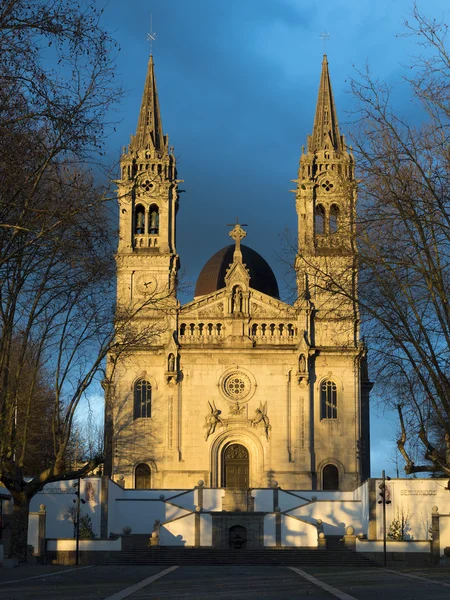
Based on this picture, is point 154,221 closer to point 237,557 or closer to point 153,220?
point 153,220

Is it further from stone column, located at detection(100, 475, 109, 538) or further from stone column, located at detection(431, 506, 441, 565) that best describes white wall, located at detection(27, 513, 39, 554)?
stone column, located at detection(431, 506, 441, 565)

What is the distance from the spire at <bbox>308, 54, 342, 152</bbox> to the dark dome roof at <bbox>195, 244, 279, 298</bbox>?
9.23 meters

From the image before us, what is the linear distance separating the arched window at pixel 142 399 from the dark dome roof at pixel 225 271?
1149cm

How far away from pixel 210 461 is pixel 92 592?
41.9 meters

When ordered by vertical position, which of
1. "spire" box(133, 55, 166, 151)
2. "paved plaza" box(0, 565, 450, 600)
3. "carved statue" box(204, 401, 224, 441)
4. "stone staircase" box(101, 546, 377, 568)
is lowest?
"stone staircase" box(101, 546, 377, 568)

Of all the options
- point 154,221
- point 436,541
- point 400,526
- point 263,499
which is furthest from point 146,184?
point 154,221

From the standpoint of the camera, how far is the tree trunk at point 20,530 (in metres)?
32.5

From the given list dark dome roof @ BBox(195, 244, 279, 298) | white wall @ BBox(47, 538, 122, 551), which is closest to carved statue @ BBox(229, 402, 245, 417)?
dark dome roof @ BBox(195, 244, 279, 298)

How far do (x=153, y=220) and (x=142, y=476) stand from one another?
15578mm

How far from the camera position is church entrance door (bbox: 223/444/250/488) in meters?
60.9

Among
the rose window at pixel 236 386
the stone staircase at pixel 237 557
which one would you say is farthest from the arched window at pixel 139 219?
the stone staircase at pixel 237 557

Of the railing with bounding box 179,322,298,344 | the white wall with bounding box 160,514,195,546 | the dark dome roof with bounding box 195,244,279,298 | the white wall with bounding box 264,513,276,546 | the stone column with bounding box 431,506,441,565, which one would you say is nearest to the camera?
the stone column with bounding box 431,506,441,565

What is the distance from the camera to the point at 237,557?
151ft

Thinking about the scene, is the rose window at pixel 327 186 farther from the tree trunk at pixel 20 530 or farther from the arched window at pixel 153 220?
the tree trunk at pixel 20 530
